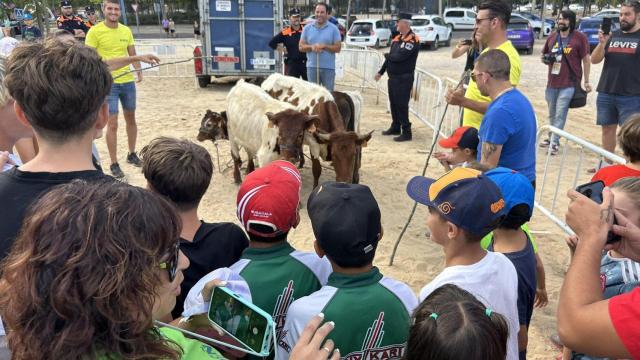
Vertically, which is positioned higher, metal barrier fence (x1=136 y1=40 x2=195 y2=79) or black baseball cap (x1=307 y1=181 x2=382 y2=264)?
black baseball cap (x1=307 y1=181 x2=382 y2=264)

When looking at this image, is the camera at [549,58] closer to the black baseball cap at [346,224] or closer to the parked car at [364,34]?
the black baseball cap at [346,224]

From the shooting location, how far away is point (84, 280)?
3.10 ft

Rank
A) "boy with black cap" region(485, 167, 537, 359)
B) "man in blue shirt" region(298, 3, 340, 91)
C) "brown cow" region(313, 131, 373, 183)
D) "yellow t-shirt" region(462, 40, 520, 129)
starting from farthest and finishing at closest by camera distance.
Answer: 1. "man in blue shirt" region(298, 3, 340, 91)
2. "brown cow" region(313, 131, 373, 183)
3. "yellow t-shirt" region(462, 40, 520, 129)
4. "boy with black cap" region(485, 167, 537, 359)

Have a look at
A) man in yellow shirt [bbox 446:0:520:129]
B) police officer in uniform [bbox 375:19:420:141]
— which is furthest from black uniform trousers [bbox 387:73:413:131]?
man in yellow shirt [bbox 446:0:520:129]

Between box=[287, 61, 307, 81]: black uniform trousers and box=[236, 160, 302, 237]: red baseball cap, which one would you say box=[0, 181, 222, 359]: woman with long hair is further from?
box=[287, 61, 307, 81]: black uniform trousers

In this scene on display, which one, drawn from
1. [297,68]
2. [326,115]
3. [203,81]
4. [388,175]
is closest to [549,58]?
[388,175]

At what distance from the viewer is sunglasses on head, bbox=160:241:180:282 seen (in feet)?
3.95

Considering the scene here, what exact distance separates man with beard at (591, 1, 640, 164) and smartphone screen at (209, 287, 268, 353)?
6285mm

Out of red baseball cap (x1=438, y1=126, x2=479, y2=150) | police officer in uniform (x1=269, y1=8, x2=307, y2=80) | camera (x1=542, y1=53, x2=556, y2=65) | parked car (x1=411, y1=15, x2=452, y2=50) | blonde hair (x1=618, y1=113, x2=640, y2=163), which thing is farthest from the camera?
parked car (x1=411, y1=15, x2=452, y2=50)

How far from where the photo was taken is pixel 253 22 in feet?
39.8

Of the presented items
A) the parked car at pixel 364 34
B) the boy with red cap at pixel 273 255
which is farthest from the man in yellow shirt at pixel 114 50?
the parked car at pixel 364 34

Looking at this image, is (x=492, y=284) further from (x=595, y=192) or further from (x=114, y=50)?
(x=114, y=50)

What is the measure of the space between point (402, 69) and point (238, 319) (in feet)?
24.7

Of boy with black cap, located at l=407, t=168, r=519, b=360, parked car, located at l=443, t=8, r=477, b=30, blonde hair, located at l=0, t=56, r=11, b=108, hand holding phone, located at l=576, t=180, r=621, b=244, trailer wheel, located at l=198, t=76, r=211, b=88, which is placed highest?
parked car, located at l=443, t=8, r=477, b=30
